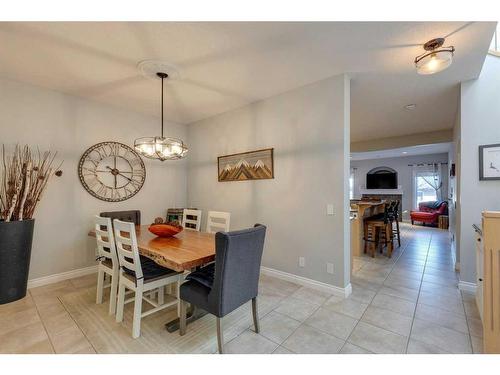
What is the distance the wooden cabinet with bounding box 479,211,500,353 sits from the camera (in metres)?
1.57

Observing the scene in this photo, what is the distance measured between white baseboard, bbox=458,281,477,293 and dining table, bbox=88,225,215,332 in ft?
9.85

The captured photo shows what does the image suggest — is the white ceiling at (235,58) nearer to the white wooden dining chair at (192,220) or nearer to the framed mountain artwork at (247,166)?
the framed mountain artwork at (247,166)

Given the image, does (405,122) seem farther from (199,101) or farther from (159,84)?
(159,84)

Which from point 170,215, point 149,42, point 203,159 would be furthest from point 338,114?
point 170,215

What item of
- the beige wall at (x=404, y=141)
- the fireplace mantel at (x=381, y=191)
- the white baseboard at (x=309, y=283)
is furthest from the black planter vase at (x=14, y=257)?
the fireplace mantel at (x=381, y=191)

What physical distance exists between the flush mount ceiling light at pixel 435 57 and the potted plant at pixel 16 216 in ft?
13.5

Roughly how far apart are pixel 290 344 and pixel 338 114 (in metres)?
2.33

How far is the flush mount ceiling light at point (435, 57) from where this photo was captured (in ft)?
6.22

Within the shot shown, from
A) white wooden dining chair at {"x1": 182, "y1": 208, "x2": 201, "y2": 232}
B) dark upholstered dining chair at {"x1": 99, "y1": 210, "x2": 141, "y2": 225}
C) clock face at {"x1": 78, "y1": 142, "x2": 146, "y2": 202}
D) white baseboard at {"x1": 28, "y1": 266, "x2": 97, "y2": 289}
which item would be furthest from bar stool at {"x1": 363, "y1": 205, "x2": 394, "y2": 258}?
white baseboard at {"x1": 28, "y1": 266, "x2": 97, "y2": 289}

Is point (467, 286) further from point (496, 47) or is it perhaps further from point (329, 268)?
point (496, 47)

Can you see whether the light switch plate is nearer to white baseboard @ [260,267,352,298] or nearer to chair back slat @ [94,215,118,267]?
white baseboard @ [260,267,352,298]

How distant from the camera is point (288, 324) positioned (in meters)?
2.04
